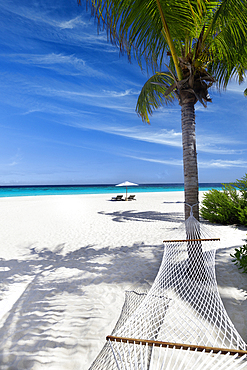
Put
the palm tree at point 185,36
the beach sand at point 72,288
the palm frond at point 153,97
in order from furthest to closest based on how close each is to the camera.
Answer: the palm frond at point 153,97, the palm tree at point 185,36, the beach sand at point 72,288

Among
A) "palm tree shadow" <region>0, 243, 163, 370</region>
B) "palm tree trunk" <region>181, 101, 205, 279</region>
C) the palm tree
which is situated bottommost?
"palm tree shadow" <region>0, 243, 163, 370</region>

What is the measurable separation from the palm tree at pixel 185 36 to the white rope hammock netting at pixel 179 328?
3.00ft

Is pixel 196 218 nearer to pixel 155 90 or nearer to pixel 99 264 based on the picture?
pixel 99 264

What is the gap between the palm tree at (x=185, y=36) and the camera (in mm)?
2348

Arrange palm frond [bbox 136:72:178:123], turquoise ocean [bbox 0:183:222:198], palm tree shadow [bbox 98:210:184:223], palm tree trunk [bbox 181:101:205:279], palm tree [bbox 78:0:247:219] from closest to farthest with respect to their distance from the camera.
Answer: palm tree [bbox 78:0:247:219] → palm tree trunk [bbox 181:101:205:279] → palm frond [bbox 136:72:178:123] → palm tree shadow [bbox 98:210:184:223] → turquoise ocean [bbox 0:183:222:198]

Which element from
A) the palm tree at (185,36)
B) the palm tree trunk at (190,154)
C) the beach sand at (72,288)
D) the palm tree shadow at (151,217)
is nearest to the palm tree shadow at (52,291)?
the beach sand at (72,288)

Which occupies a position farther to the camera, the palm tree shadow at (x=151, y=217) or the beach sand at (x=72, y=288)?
the palm tree shadow at (x=151, y=217)

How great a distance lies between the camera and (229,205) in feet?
19.0

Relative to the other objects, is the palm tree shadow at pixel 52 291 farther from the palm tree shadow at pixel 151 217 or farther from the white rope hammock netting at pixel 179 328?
the palm tree shadow at pixel 151 217

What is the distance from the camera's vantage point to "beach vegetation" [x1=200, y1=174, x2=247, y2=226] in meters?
5.48

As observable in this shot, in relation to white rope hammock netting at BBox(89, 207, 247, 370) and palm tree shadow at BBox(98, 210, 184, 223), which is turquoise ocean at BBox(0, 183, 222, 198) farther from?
white rope hammock netting at BBox(89, 207, 247, 370)

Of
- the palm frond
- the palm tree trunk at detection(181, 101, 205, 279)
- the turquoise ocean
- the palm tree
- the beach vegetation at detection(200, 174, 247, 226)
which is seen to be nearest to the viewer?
the palm tree

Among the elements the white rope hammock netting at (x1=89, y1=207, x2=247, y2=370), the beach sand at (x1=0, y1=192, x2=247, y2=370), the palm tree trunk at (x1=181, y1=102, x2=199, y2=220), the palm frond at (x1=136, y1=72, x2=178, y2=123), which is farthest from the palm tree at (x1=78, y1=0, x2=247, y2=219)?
the palm frond at (x1=136, y1=72, x2=178, y2=123)

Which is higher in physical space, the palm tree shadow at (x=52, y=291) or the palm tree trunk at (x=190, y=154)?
the palm tree trunk at (x=190, y=154)
